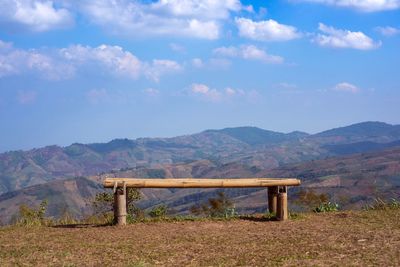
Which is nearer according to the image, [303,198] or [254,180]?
[254,180]

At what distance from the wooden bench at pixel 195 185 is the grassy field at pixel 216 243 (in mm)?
497

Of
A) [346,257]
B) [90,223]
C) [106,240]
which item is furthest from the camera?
[90,223]

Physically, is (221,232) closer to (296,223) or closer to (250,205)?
(296,223)

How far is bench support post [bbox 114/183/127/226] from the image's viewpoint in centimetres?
1209

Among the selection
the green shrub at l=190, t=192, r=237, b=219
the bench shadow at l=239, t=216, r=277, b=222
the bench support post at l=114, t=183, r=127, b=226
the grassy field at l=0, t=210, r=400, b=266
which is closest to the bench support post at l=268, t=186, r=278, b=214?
the bench shadow at l=239, t=216, r=277, b=222

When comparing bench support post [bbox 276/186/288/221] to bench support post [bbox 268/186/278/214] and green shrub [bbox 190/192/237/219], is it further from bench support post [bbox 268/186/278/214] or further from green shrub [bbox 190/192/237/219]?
green shrub [bbox 190/192/237/219]

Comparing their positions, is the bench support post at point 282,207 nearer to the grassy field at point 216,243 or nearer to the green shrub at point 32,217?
the grassy field at point 216,243

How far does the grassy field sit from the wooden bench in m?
0.50

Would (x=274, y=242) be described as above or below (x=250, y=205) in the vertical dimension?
above

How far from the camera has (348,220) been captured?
40.5 ft

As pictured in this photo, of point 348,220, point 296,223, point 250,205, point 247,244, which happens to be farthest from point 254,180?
point 250,205

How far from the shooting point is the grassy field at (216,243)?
8445 millimetres

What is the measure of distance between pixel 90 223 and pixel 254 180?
4542 millimetres

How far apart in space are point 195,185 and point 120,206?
2040 mm
